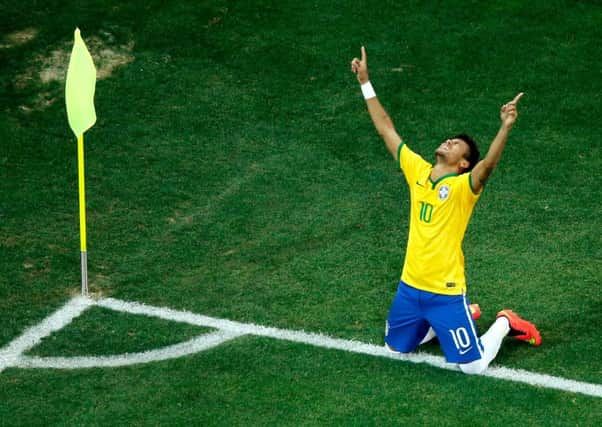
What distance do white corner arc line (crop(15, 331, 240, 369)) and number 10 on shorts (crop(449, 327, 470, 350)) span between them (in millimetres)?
1779

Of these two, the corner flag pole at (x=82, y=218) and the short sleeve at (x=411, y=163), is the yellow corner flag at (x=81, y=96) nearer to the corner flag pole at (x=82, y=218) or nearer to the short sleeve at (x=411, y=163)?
the corner flag pole at (x=82, y=218)

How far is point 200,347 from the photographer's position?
27.3 ft

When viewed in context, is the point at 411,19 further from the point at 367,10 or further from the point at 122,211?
the point at 122,211

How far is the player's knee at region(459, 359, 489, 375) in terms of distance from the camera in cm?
789

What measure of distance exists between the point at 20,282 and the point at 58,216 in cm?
123

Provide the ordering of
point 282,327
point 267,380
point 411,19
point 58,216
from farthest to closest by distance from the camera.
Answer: point 411,19 < point 58,216 < point 282,327 < point 267,380

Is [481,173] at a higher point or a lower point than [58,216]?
higher

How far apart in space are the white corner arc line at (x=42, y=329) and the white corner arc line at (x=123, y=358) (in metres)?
0.10

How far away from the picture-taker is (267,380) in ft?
25.7

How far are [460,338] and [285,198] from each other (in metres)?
3.35

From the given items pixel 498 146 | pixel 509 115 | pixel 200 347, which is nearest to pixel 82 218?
pixel 200 347

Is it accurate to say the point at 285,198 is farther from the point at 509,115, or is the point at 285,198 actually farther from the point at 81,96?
the point at 509,115

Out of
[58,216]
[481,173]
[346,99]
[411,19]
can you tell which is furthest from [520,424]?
[411,19]

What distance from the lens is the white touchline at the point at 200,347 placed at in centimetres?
787
